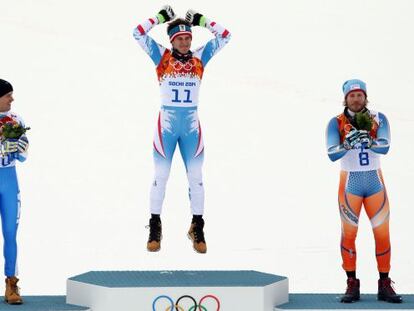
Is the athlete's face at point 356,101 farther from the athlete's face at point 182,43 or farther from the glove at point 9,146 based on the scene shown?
the glove at point 9,146

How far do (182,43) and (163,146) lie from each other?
1.01 metres

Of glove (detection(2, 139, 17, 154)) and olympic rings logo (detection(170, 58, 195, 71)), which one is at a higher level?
olympic rings logo (detection(170, 58, 195, 71))

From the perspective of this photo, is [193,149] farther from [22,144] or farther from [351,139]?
[22,144]

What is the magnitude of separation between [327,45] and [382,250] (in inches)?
249

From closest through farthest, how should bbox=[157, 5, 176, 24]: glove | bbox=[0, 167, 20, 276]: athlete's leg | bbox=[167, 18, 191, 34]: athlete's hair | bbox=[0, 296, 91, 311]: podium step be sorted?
1. bbox=[0, 296, 91, 311]: podium step
2. bbox=[0, 167, 20, 276]: athlete's leg
3. bbox=[157, 5, 176, 24]: glove
4. bbox=[167, 18, 191, 34]: athlete's hair

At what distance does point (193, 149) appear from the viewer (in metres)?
13.2

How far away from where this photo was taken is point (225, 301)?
1264cm

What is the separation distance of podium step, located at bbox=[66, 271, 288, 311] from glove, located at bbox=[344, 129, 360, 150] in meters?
1.45

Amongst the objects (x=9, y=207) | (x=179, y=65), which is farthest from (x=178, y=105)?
(x=9, y=207)

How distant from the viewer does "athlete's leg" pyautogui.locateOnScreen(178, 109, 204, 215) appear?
13.2 metres

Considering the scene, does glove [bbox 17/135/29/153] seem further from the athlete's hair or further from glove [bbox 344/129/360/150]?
glove [bbox 344/129/360/150]

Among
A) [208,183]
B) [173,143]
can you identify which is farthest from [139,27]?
[208,183]

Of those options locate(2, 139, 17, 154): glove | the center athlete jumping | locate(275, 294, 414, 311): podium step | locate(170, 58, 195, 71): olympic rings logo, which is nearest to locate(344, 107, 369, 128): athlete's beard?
the center athlete jumping

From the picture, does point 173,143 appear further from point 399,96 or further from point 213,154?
point 399,96
